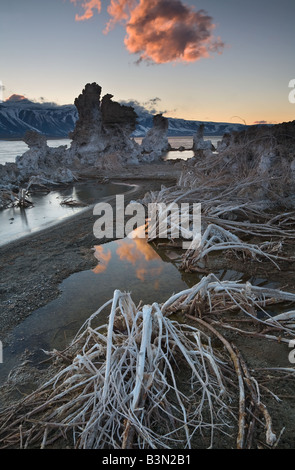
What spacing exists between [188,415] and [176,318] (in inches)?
85.3

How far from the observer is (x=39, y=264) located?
796cm

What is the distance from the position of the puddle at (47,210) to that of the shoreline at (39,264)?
111 centimetres

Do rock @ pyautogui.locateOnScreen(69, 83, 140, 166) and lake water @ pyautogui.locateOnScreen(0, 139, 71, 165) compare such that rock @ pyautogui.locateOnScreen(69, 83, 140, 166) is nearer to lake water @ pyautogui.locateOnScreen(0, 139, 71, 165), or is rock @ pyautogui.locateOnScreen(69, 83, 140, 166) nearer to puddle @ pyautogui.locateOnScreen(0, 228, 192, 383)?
lake water @ pyautogui.locateOnScreen(0, 139, 71, 165)

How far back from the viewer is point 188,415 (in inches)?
119

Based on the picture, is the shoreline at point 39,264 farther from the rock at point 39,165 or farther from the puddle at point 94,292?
the rock at point 39,165

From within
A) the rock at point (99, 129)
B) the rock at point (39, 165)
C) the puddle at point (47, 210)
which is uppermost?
the rock at point (99, 129)

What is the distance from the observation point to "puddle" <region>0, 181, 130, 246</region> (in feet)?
41.9

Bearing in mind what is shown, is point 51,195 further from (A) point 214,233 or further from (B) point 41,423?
(B) point 41,423

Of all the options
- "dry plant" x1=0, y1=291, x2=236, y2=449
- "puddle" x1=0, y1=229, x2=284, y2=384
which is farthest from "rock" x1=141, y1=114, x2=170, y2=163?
"dry plant" x1=0, y1=291, x2=236, y2=449

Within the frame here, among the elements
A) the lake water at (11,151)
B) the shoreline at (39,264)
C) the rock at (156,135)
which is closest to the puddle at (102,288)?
the shoreline at (39,264)

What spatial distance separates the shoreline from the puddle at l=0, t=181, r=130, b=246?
1109 millimetres

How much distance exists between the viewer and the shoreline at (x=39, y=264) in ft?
19.1

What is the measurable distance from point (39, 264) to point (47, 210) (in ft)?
29.6

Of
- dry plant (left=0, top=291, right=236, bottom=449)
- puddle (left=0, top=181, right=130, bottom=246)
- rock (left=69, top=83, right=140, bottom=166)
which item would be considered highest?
rock (left=69, top=83, right=140, bottom=166)
